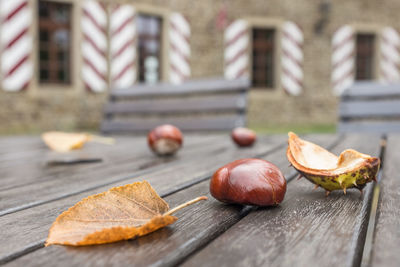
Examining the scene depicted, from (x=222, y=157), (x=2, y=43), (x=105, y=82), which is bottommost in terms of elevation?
(x=222, y=157)

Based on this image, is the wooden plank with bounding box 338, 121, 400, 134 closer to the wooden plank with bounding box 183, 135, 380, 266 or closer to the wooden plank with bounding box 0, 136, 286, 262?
the wooden plank with bounding box 0, 136, 286, 262

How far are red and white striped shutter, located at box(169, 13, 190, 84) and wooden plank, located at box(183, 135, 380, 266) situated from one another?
7.66 m

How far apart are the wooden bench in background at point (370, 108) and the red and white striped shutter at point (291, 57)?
6.44m

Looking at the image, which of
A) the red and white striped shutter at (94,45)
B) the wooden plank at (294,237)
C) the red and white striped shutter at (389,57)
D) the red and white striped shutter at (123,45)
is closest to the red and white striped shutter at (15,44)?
the red and white striped shutter at (94,45)

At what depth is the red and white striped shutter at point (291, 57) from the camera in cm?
950

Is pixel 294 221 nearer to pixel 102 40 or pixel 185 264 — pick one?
pixel 185 264

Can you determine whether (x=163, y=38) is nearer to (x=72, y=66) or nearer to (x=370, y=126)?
(x=72, y=66)

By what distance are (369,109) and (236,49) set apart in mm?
6089

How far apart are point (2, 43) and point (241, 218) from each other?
270 inches

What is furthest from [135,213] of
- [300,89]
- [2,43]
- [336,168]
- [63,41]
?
[300,89]

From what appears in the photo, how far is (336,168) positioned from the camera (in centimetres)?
79

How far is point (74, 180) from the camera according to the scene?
105 cm

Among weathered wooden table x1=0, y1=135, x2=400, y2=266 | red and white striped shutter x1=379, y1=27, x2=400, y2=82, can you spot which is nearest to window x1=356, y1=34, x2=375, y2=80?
red and white striped shutter x1=379, y1=27, x2=400, y2=82

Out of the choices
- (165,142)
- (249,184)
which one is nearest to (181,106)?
(165,142)
